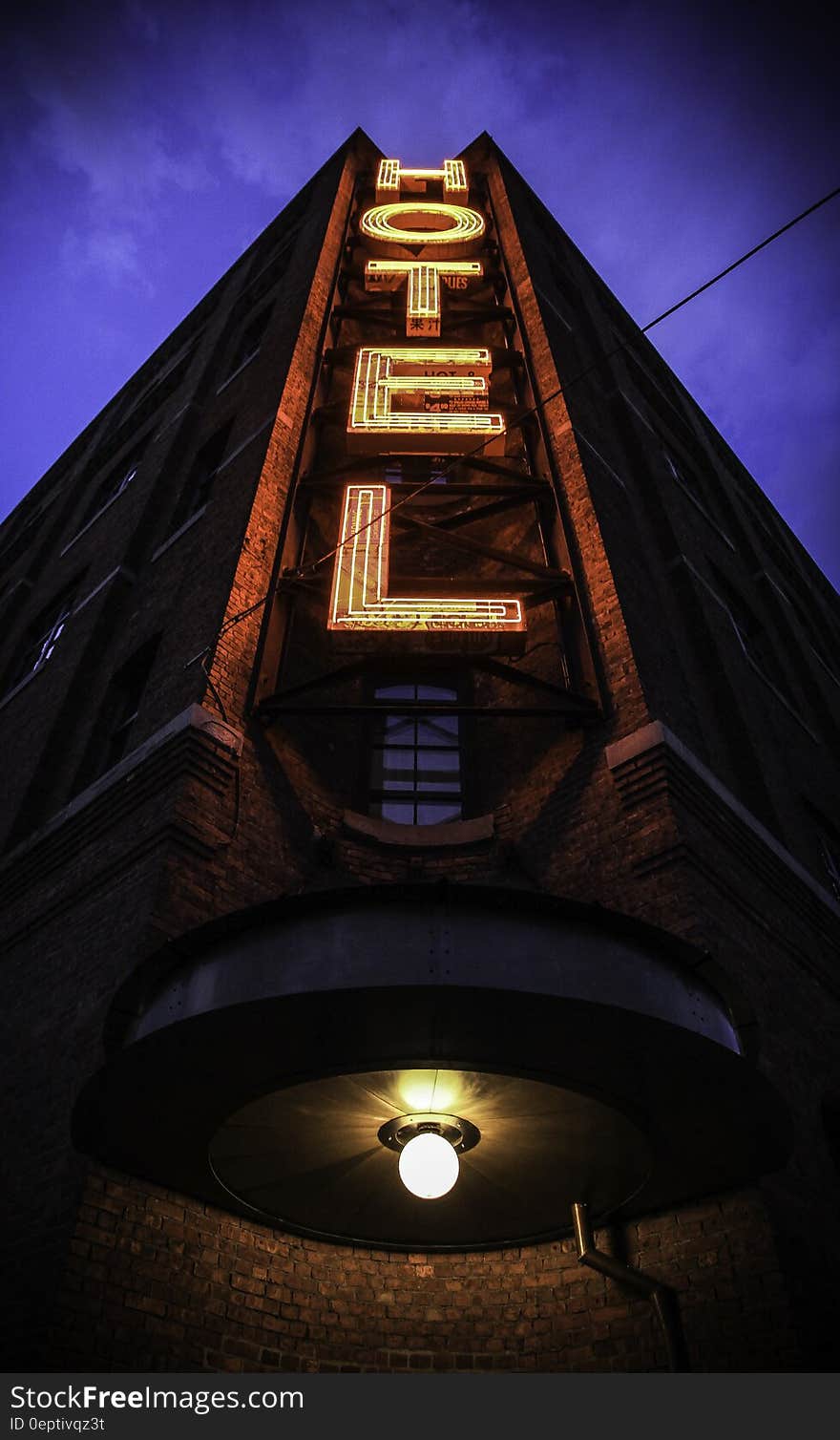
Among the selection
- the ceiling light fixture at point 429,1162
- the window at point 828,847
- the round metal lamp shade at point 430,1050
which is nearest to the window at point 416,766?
the ceiling light fixture at point 429,1162

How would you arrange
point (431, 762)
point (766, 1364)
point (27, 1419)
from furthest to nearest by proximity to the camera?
point (431, 762) < point (766, 1364) < point (27, 1419)

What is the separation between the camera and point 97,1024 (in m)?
6.16

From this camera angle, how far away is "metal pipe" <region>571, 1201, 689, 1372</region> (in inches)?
197

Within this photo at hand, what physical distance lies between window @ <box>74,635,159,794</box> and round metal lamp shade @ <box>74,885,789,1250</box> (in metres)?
5.35

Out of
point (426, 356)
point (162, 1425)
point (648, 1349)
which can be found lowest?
point (162, 1425)

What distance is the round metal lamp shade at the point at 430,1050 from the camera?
4562 millimetres

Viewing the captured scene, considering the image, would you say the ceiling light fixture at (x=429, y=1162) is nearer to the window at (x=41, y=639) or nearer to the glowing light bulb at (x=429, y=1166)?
the glowing light bulb at (x=429, y=1166)

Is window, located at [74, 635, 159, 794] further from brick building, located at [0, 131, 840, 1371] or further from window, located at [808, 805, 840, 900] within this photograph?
window, located at [808, 805, 840, 900]

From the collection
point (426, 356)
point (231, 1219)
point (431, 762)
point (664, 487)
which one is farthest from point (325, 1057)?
point (664, 487)

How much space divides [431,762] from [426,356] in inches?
219

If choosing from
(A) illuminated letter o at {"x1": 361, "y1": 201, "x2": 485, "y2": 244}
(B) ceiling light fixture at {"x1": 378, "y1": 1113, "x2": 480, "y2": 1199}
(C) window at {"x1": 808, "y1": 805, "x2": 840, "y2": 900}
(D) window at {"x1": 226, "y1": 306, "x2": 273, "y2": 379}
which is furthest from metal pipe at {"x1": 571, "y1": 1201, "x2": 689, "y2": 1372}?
(D) window at {"x1": 226, "y1": 306, "x2": 273, "y2": 379}

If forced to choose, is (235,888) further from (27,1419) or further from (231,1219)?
(27,1419)

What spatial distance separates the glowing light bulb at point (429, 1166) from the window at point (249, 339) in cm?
1537

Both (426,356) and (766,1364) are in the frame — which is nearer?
(766,1364)
